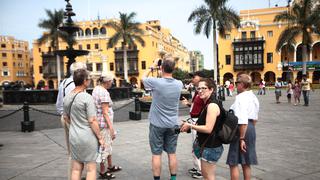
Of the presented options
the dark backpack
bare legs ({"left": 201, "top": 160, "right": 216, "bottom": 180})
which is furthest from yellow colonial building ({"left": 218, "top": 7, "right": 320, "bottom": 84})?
bare legs ({"left": 201, "top": 160, "right": 216, "bottom": 180})

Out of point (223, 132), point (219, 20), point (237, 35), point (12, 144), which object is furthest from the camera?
point (237, 35)

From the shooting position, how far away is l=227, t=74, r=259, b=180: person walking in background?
3584mm

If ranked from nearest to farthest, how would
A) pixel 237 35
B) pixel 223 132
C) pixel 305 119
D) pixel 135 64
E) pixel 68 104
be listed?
pixel 223 132, pixel 68 104, pixel 305 119, pixel 237 35, pixel 135 64

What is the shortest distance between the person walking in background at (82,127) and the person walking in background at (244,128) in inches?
→ 67.5

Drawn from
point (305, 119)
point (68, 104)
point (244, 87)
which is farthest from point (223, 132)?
point (305, 119)

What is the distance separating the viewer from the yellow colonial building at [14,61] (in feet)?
261

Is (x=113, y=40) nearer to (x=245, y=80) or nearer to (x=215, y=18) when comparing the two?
(x=215, y=18)

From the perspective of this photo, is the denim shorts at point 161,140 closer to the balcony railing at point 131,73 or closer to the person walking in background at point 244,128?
the person walking in background at point 244,128

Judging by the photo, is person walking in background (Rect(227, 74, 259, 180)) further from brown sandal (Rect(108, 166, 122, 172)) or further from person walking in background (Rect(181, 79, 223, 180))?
brown sandal (Rect(108, 166, 122, 172))

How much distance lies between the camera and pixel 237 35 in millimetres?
53531

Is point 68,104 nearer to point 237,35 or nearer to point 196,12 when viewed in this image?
point 196,12

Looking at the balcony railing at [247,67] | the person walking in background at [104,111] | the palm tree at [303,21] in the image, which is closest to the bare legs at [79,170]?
the person walking in background at [104,111]

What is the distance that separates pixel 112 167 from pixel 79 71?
2230mm

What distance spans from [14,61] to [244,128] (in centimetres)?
8979
